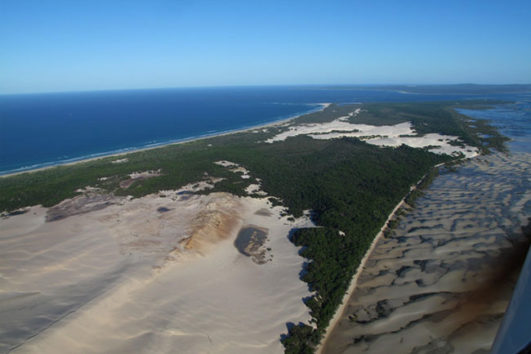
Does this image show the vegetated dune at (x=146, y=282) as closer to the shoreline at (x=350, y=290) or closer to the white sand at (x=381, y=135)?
the shoreline at (x=350, y=290)

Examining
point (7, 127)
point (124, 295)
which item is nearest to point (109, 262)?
point (124, 295)

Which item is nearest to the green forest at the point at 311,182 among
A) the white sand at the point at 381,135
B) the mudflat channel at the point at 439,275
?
the mudflat channel at the point at 439,275

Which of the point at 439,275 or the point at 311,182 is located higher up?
the point at 311,182

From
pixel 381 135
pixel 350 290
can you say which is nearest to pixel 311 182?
pixel 350 290

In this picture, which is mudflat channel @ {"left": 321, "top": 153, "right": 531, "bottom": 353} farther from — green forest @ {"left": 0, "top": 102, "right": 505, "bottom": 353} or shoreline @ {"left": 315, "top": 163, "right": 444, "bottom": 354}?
green forest @ {"left": 0, "top": 102, "right": 505, "bottom": 353}

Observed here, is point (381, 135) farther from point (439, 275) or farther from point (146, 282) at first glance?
point (146, 282)
